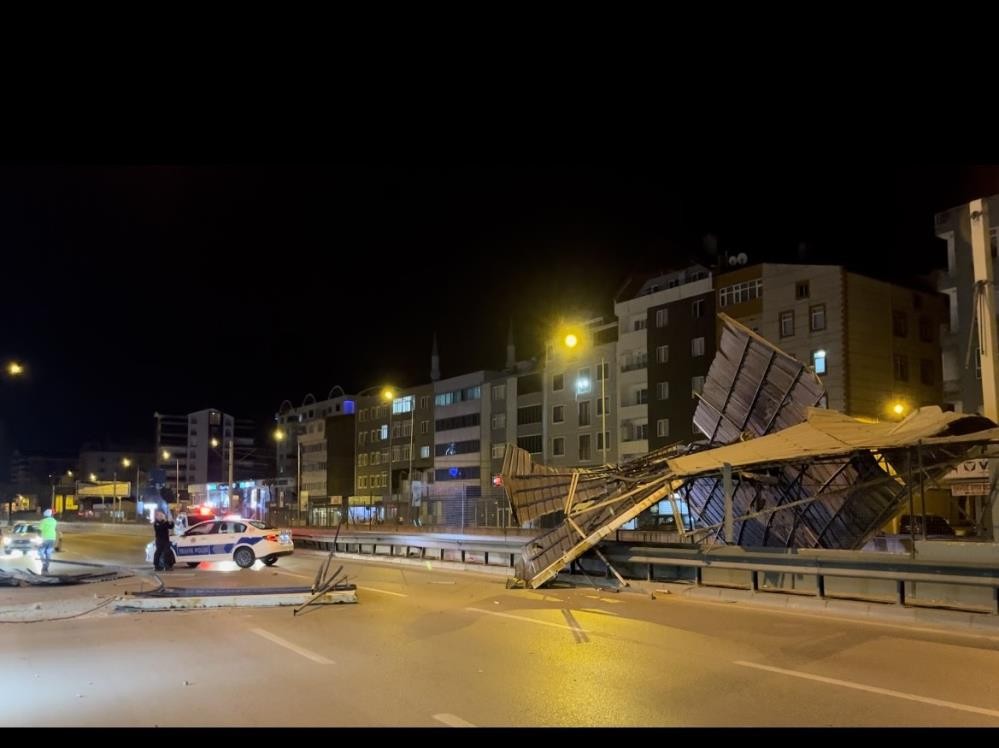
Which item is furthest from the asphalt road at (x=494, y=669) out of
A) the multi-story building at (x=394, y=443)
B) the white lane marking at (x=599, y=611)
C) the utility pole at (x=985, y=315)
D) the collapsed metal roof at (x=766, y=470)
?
the multi-story building at (x=394, y=443)

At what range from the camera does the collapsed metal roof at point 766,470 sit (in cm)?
1617

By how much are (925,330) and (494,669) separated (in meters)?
50.9

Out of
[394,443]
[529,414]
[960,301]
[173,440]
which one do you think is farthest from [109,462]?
[960,301]

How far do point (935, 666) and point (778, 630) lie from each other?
122 inches

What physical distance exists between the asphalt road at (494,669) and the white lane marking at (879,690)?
0.08 ft

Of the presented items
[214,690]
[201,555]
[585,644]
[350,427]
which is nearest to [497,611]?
[585,644]

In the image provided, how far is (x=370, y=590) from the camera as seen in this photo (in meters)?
18.6

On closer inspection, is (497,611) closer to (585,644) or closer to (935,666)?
(585,644)

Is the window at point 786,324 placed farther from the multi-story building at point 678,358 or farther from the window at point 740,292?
the multi-story building at point 678,358

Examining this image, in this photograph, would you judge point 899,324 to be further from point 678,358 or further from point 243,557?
point 243,557

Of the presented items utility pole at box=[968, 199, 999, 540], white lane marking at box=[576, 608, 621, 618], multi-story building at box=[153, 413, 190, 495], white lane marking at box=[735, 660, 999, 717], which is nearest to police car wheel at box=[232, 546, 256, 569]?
white lane marking at box=[576, 608, 621, 618]

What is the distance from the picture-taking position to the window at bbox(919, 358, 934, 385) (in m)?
50.9

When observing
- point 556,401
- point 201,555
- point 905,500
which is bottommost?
point 201,555

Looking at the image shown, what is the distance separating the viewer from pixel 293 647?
433 inches
